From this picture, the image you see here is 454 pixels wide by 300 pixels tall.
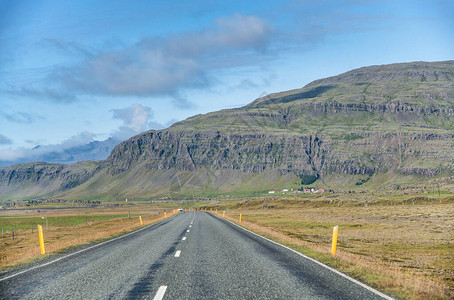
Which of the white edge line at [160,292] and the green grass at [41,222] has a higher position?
the white edge line at [160,292]

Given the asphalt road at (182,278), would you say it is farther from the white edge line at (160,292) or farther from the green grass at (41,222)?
the green grass at (41,222)

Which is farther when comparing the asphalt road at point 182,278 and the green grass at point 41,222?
the green grass at point 41,222

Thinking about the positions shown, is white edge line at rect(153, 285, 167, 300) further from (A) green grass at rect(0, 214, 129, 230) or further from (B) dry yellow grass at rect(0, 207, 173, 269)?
(A) green grass at rect(0, 214, 129, 230)

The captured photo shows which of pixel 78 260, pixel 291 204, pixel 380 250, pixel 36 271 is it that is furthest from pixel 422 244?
pixel 291 204

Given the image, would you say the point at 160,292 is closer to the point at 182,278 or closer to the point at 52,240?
the point at 182,278

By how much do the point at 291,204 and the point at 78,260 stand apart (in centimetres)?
13147

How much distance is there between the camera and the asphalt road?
390 inches

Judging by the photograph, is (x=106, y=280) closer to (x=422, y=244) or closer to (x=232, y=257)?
(x=232, y=257)

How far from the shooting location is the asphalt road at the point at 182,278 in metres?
9.91

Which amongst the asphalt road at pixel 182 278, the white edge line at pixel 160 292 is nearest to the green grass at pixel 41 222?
the asphalt road at pixel 182 278

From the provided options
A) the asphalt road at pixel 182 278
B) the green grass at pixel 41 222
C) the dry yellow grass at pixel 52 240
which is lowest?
the green grass at pixel 41 222

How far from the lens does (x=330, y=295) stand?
9766 millimetres

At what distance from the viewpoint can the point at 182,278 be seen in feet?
38.7

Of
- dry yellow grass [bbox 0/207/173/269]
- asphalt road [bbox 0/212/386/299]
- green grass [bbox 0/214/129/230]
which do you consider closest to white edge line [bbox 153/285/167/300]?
asphalt road [bbox 0/212/386/299]
